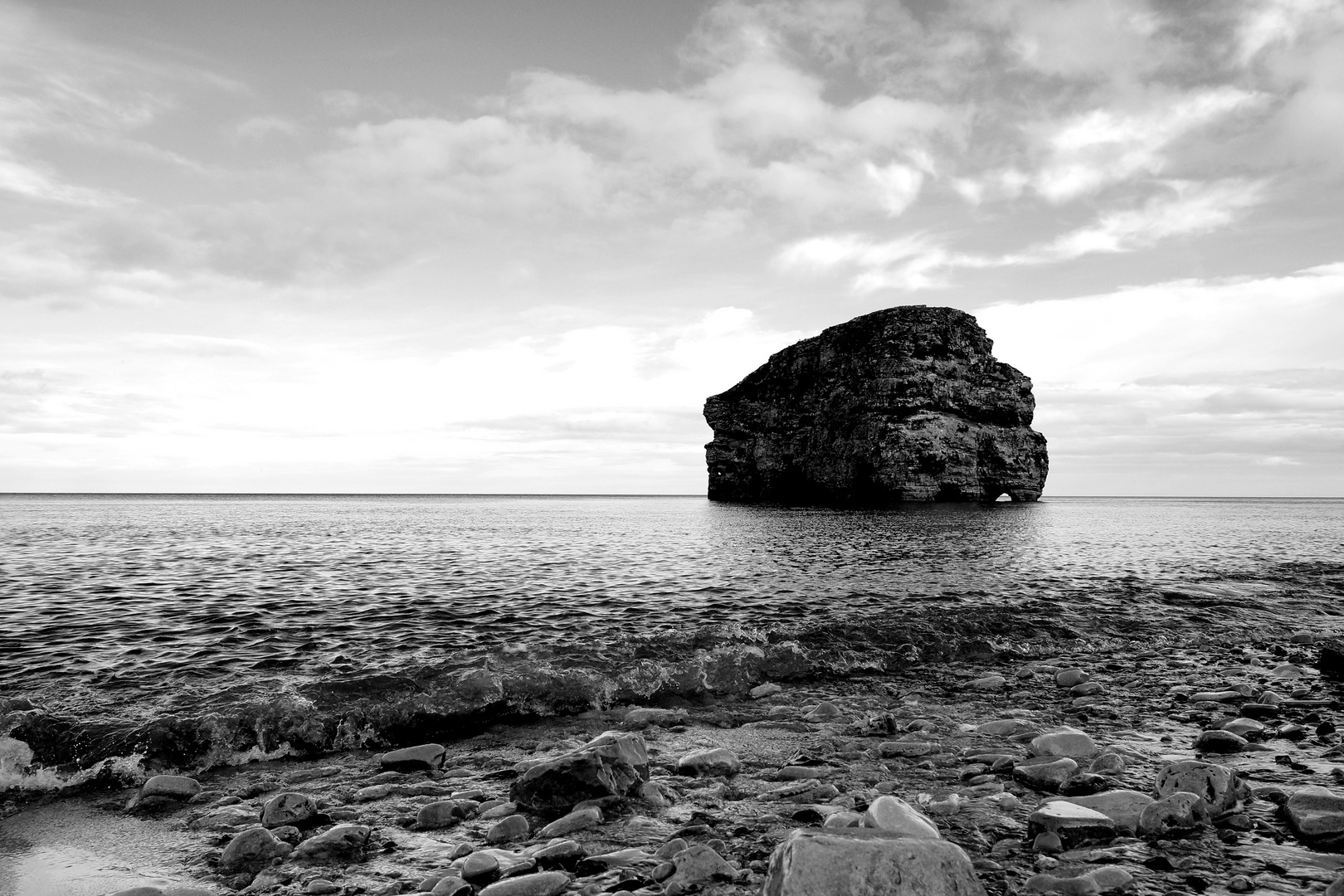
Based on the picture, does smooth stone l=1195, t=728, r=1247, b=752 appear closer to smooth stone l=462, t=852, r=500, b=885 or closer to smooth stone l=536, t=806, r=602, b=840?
smooth stone l=536, t=806, r=602, b=840

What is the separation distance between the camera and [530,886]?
4.33m

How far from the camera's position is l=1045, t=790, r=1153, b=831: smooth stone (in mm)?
5090

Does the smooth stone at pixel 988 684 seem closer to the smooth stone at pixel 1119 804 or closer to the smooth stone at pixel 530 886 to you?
the smooth stone at pixel 1119 804

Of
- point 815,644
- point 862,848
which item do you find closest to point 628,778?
point 862,848

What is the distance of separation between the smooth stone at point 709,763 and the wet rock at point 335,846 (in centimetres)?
285

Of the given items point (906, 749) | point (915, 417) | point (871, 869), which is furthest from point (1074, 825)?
point (915, 417)

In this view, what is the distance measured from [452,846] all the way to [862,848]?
10.5 feet

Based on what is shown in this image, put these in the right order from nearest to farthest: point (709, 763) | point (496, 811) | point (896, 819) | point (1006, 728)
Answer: point (896, 819) → point (496, 811) → point (709, 763) → point (1006, 728)

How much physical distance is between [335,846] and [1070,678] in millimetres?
9872

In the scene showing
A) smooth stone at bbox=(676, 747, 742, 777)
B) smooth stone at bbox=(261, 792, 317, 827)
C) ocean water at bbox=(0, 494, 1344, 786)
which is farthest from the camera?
ocean water at bbox=(0, 494, 1344, 786)

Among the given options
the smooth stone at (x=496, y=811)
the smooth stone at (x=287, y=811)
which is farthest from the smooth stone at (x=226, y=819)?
the smooth stone at (x=496, y=811)

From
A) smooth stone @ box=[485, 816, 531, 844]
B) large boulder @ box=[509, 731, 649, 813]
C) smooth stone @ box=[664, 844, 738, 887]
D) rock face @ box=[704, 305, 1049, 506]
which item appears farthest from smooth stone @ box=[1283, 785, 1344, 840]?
rock face @ box=[704, 305, 1049, 506]

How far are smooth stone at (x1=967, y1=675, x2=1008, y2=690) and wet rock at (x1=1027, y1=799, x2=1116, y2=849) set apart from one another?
5080 millimetres

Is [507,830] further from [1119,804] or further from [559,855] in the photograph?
[1119,804]
